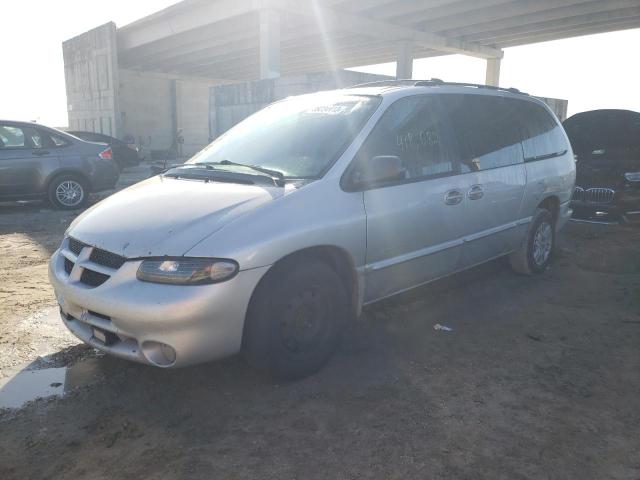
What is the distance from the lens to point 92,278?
9.54 feet

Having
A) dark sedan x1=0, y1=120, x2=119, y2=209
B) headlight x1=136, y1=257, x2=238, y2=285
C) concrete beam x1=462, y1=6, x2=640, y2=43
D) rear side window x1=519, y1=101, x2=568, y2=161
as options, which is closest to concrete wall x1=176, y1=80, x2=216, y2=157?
concrete beam x1=462, y1=6, x2=640, y2=43

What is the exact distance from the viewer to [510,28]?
2270cm

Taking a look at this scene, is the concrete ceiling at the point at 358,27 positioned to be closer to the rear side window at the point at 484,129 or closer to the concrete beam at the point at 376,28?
the concrete beam at the point at 376,28

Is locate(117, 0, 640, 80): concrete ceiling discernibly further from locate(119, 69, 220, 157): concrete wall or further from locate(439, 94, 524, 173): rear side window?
locate(439, 94, 524, 173): rear side window

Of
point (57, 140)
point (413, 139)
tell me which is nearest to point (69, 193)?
point (57, 140)

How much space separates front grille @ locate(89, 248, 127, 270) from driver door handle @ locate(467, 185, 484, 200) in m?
2.71

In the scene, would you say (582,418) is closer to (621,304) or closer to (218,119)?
(621,304)

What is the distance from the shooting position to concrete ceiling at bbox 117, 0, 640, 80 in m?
18.8

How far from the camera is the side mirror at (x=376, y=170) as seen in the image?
3258 millimetres

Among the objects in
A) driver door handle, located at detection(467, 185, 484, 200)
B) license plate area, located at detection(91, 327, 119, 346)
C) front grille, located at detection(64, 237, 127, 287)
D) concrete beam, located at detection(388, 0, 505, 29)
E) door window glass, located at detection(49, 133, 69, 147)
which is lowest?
license plate area, located at detection(91, 327, 119, 346)

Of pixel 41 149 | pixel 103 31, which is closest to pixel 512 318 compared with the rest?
pixel 41 149

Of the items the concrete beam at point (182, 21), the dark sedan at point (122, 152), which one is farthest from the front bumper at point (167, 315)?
the concrete beam at point (182, 21)

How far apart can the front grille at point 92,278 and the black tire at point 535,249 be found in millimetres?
4098

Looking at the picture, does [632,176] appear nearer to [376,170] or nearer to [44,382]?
[376,170]
